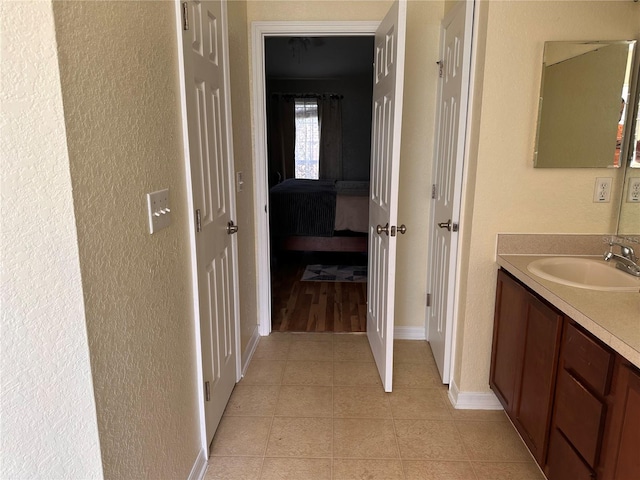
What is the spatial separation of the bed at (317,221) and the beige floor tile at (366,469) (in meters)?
2.94

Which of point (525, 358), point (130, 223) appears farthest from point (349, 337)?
point (130, 223)

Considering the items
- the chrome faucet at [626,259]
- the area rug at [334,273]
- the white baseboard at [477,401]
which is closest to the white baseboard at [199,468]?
the white baseboard at [477,401]

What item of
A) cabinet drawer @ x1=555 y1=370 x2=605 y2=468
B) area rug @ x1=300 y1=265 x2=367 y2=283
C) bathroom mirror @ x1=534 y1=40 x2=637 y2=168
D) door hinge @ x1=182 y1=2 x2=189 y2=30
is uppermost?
door hinge @ x1=182 y1=2 x2=189 y2=30

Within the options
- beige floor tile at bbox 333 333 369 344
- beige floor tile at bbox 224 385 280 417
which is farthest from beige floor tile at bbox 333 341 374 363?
beige floor tile at bbox 224 385 280 417

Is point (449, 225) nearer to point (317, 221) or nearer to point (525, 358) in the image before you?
point (525, 358)

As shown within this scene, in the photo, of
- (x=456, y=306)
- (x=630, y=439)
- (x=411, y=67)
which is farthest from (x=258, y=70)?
(x=630, y=439)

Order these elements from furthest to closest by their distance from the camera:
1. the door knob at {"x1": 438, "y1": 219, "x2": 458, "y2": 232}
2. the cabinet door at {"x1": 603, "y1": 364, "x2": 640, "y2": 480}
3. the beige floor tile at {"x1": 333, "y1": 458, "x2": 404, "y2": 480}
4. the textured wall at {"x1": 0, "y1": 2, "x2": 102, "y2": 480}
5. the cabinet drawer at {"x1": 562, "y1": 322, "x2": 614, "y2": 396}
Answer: the door knob at {"x1": 438, "y1": 219, "x2": 458, "y2": 232}, the beige floor tile at {"x1": 333, "y1": 458, "x2": 404, "y2": 480}, the cabinet drawer at {"x1": 562, "y1": 322, "x2": 614, "y2": 396}, the cabinet door at {"x1": 603, "y1": 364, "x2": 640, "y2": 480}, the textured wall at {"x1": 0, "y1": 2, "x2": 102, "y2": 480}

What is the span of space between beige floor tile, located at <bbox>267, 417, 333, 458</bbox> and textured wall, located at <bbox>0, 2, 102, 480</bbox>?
109 cm

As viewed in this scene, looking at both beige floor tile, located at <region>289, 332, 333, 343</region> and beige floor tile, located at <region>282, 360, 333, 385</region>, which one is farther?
beige floor tile, located at <region>289, 332, 333, 343</region>

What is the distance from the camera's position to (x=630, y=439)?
110 cm

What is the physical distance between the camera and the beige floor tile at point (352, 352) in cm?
269

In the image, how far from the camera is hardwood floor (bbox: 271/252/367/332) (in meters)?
3.20

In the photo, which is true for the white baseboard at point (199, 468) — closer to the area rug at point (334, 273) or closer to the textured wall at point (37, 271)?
the textured wall at point (37, 271)

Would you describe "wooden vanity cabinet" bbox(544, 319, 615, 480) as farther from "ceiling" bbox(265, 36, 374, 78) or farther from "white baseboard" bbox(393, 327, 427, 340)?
"ceiling" bbox(265, 36, 374, 78)
